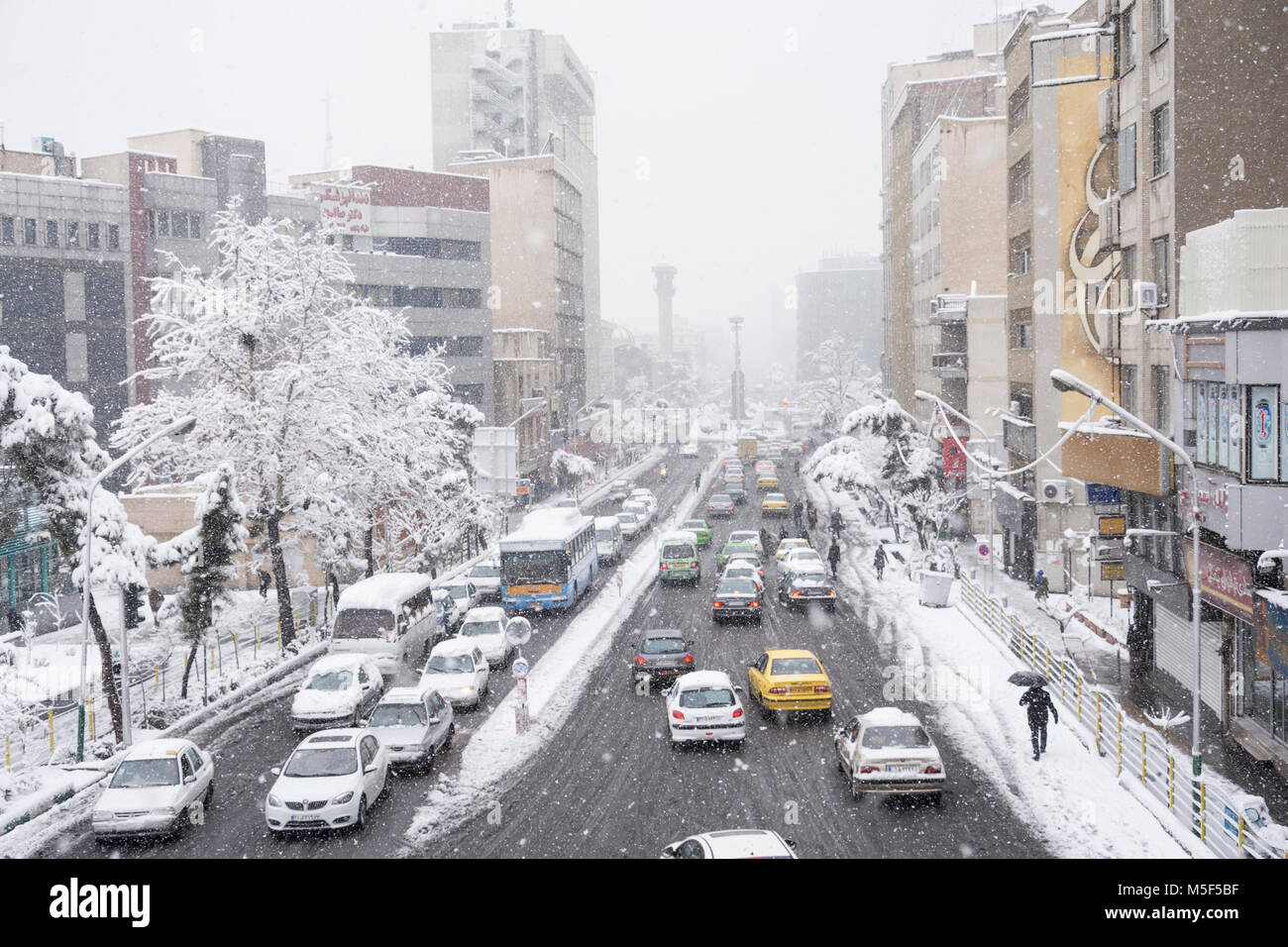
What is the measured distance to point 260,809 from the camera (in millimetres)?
17812

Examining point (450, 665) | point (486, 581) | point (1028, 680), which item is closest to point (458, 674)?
point (450, 665)

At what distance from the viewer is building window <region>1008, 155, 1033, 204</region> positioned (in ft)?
133

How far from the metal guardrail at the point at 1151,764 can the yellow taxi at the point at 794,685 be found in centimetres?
494

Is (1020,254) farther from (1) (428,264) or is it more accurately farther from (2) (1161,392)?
(1) (428,264)

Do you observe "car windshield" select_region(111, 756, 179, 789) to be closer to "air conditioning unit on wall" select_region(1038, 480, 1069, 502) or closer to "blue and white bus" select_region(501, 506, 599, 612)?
"blue and white bus" select_region(501, 506, 599, 612)

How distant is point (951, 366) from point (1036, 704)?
3846 cm

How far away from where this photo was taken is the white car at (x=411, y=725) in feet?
64.0

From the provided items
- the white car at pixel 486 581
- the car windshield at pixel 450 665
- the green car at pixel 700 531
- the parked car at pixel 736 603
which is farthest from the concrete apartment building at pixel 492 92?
the car windshield at pixel 450 665

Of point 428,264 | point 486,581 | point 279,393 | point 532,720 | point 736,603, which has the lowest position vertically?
→ point 532,720

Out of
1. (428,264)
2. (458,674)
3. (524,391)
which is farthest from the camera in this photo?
(524,391)

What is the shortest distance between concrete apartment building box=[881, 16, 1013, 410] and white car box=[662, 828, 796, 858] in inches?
2513

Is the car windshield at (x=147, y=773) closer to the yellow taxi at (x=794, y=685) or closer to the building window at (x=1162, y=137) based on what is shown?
the yellow taxi at (x=794, y=685)

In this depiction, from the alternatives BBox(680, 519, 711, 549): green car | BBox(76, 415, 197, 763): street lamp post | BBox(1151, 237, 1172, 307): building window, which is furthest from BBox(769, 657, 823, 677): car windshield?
BBox(680, 519, 711, 549): green car
